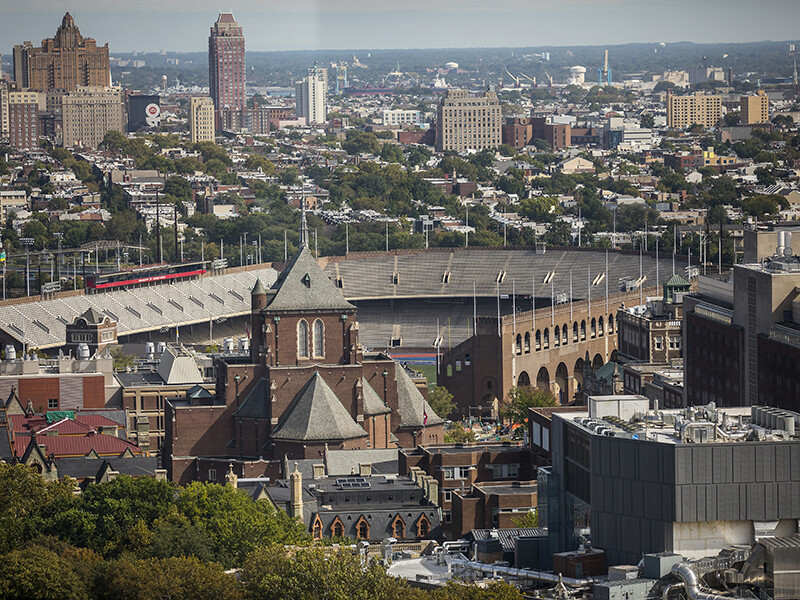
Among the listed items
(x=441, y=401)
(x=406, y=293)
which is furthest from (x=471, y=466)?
(x=406, y=293)

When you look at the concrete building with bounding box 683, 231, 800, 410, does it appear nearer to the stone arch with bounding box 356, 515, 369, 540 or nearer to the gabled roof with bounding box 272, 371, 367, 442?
the gabled roof with bounding box 272, 371, 367, 442

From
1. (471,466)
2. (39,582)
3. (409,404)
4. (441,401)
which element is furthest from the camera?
(441,401)

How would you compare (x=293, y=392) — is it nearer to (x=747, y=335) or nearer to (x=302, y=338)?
(x=302, y=338)

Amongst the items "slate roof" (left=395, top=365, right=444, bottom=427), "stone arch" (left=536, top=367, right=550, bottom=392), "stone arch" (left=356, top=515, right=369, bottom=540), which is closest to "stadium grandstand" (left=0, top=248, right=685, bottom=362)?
"stone arch" (left=536, top=367, right=550, bottom=392)

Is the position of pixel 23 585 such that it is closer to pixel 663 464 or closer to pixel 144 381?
pixel 663 464

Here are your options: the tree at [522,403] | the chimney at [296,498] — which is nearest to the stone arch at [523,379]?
the tree at [522,403]

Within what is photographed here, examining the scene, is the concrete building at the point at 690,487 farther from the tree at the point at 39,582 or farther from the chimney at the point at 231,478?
the chimney at the point at 231,478
